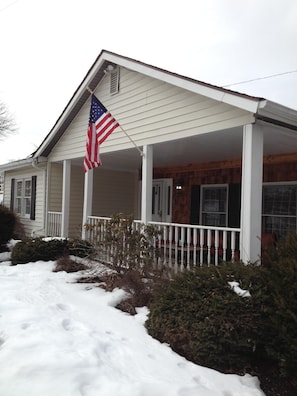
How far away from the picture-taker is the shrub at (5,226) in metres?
10.6

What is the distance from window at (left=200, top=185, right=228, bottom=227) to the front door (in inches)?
54.4

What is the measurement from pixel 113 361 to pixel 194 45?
15.6 meters

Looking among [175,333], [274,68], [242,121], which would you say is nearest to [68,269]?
[175,333]

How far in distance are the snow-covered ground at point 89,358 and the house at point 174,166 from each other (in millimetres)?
2019

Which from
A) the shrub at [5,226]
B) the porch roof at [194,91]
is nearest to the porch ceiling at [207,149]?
the porch roof at [194,91]

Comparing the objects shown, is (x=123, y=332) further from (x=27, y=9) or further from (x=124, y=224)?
(x=27, y=9)

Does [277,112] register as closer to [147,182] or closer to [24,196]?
[147,182]

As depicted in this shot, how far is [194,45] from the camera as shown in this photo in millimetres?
16078

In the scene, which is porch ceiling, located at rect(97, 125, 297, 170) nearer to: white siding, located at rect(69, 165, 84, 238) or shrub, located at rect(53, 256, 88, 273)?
white siding, located at rect(69, 165, 84, 238)

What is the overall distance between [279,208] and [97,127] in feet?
15.8

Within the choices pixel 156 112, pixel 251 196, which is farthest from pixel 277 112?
pixel 156 112

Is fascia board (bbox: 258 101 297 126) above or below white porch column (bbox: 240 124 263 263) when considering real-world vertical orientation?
above

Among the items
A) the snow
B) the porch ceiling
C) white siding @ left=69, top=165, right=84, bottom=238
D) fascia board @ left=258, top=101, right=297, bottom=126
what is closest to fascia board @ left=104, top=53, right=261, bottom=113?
fascia board @ left=258, top=101, right=297, bottom=126

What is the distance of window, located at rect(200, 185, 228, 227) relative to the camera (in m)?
9.94
